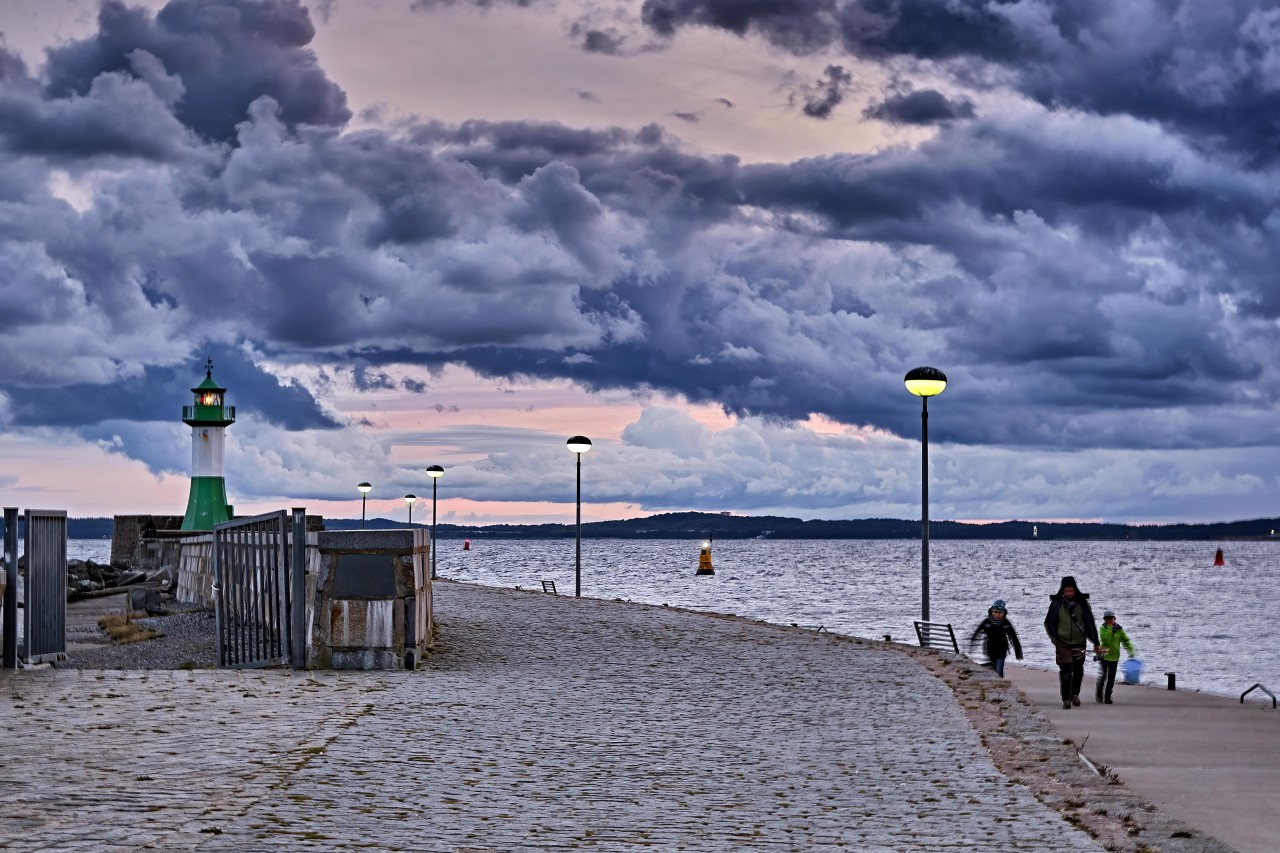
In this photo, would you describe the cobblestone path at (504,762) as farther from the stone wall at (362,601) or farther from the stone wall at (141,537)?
the stone wall at (141,537)

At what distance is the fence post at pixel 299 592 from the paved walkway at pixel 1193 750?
323 inches

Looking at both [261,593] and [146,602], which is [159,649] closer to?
[261,593]

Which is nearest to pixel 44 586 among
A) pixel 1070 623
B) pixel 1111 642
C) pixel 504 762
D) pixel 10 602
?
pixel 10 602

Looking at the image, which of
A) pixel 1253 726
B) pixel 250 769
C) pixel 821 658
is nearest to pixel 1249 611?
pixel 1253 726

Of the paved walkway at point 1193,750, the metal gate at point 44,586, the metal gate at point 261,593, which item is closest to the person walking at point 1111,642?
the paved walkway at point 1193,750

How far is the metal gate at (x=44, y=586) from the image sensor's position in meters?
16.0

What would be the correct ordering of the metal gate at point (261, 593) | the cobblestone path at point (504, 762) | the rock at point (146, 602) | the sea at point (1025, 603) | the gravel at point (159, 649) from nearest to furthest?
the cobblestone path at point (504, 762) → the metal gate at point (261, 593) → the gravel at point (159, 649) → the rock at point (146, 602) → the sea at point (1025, 603)

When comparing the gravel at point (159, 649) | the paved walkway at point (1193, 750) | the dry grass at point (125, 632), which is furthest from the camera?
the dry grass at point (125, 632)

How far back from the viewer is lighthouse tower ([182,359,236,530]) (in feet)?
202

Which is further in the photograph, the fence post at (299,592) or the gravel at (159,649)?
the gravel at (159,649)

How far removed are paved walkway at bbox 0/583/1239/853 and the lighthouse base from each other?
47287mm

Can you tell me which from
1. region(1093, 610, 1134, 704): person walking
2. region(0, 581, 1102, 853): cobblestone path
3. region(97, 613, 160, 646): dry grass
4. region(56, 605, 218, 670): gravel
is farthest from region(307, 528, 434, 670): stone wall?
region(1093, 610, 1134, 704): person walking

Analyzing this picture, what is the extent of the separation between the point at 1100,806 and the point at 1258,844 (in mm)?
2406

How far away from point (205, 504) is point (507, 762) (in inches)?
2147
